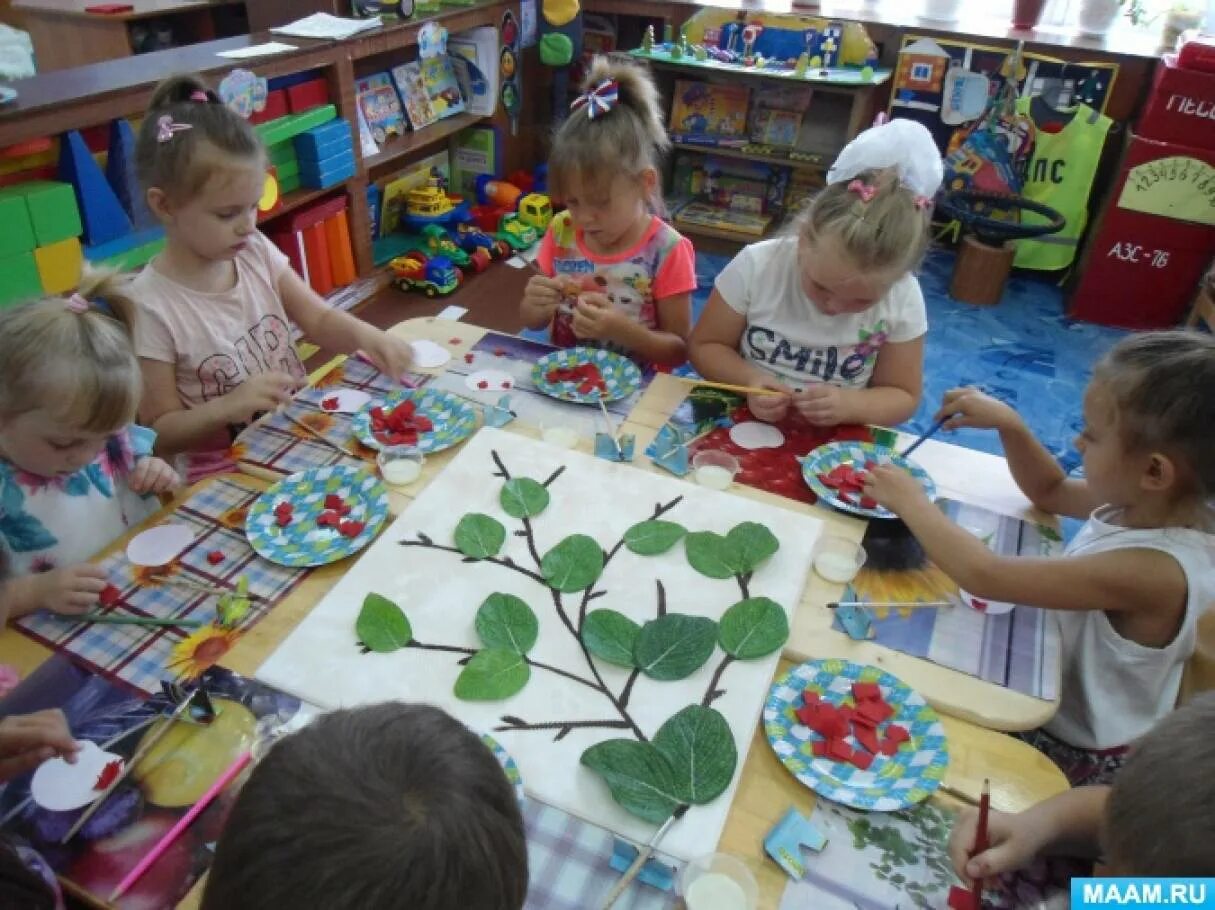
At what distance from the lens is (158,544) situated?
46.9 inches

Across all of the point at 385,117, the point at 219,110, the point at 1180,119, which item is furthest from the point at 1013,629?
the point at 385,117

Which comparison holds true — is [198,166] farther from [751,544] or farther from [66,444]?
[751,544]

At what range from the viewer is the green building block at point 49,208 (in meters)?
2.05

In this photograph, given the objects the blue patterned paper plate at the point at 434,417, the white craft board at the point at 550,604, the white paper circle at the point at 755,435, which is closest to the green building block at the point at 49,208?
the blue patterned paper plate at the point at 434,417

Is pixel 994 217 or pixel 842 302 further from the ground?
pixel 842 302

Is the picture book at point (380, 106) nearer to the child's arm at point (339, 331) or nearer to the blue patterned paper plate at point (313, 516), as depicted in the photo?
the child's arm at point (339, 331)

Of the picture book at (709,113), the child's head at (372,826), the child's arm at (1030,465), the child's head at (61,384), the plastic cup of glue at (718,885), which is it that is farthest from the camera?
the picture book at (709,113)

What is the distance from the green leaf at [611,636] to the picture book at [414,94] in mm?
3237

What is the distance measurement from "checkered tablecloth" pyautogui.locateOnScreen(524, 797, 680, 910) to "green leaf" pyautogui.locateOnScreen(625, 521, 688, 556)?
414 millimetres

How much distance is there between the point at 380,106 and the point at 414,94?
0.24 metres

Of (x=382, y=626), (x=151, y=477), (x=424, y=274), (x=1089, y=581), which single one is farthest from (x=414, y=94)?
(x=1089, y=581)

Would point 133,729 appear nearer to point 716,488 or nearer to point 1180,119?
point 716,488

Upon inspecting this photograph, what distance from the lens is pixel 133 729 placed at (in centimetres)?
94

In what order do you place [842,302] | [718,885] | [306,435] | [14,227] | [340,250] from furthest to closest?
1. [340,250]
2. [14,227]
3. [842,302]
4. [306,435]
5. [718,885]
